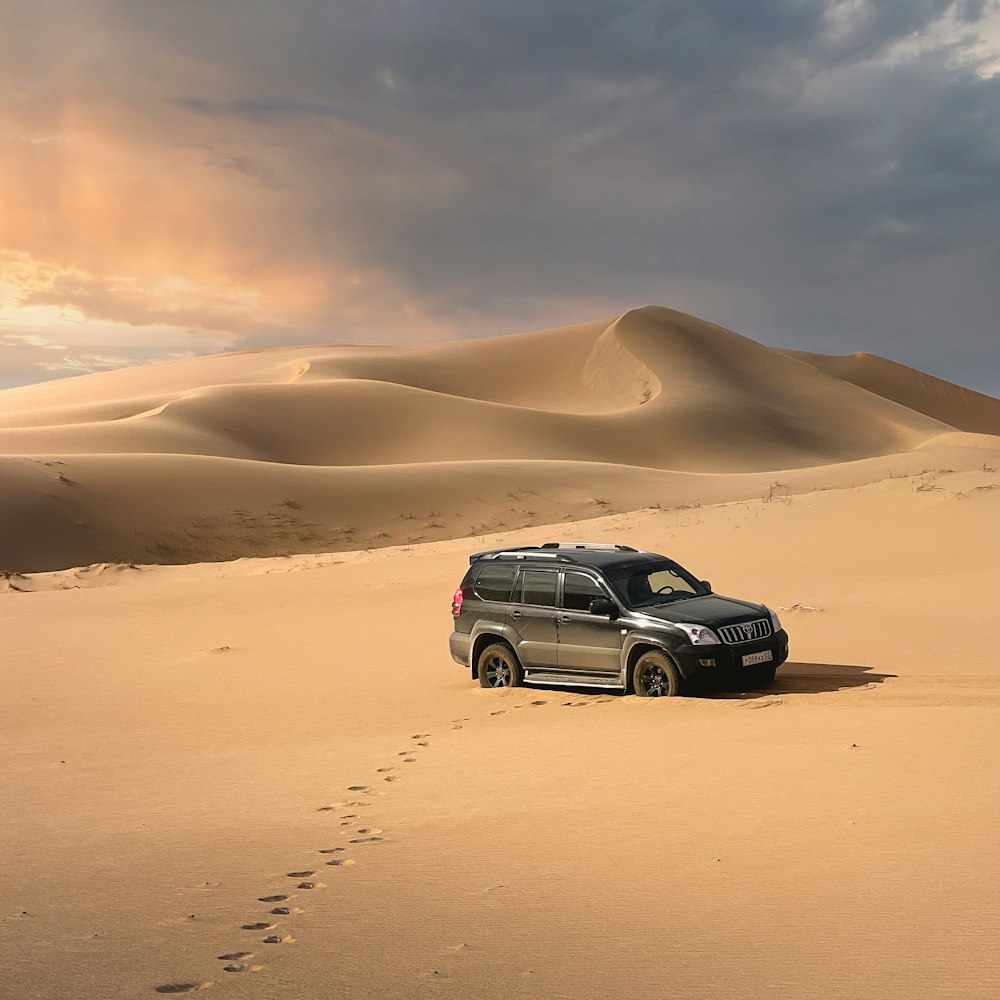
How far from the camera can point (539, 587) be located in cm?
1350

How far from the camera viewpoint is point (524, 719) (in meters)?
12.1

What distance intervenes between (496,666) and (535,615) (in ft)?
3.20

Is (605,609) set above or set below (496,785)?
above

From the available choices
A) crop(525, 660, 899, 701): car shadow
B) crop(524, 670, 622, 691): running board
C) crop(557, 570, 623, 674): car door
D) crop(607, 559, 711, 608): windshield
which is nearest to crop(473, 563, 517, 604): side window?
crop(557, 570, 623, 674): car door

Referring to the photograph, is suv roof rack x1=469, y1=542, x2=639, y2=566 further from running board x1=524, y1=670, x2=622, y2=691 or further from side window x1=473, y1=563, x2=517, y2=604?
running board x1=524, y1=670, x2=622, y2=691

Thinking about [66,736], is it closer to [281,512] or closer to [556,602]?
[556,602]

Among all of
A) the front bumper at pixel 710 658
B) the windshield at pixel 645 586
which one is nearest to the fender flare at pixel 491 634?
the windshield at pixel 645 586

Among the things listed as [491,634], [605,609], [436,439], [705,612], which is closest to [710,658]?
[705,612]

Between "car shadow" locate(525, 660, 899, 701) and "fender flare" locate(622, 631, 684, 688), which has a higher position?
"fender flare" locate(622, 631, 684, 688)

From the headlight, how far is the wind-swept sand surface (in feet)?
Answer: 1.96

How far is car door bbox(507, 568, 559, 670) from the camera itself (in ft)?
43.4

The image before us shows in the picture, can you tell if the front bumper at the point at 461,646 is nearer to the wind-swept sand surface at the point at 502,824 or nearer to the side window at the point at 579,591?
the wind-swept sand surface at the point at 502,824

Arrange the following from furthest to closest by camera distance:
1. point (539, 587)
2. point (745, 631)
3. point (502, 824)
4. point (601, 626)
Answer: point (539, 587), point (601, 626), point (745, 631), point (502, 824)

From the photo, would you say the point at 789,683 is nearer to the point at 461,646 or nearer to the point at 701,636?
the point at 701,636
